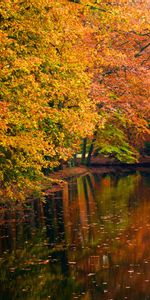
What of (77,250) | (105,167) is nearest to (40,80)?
(77,250)

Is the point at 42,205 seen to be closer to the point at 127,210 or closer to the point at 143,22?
the point at 127,210

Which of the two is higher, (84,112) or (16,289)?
(84,112)

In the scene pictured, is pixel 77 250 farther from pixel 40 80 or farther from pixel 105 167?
pixel 105 167

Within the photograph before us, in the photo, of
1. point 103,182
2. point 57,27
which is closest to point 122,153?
point 103,182

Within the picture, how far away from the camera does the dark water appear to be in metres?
15.7

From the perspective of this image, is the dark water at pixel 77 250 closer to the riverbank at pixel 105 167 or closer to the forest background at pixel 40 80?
the forest background at pixel 40 80

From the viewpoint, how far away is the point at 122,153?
6919 cm

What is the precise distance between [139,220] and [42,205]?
10.7 meters

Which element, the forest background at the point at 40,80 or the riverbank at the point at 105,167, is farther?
the riverbank at the point at 105,167

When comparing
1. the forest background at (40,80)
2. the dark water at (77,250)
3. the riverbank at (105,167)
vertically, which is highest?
the forest background at (40,80)

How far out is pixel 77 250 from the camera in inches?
823

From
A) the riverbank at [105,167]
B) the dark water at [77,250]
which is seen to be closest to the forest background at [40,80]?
the dark water at [77,250]

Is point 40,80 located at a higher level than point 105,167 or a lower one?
higher

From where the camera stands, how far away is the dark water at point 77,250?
51.6ft
